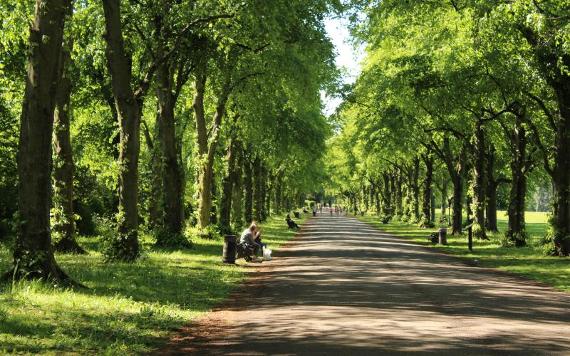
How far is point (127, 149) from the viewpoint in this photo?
63.2 ft

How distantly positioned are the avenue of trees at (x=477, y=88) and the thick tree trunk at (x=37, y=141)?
38.5ft

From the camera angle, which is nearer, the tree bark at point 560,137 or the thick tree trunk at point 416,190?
the tree bark at point 560,137

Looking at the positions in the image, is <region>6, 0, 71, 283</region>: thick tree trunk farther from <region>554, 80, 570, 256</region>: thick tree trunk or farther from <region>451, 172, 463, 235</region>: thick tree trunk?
<region>451, 172, 463, 235</region>: thick tree trunk

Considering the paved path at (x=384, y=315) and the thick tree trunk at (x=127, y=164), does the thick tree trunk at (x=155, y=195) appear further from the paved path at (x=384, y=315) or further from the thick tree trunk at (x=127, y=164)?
the paved path at (x=384, y=315)

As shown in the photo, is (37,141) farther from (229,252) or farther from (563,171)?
(563,171)

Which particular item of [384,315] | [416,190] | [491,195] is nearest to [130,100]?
[384,315]

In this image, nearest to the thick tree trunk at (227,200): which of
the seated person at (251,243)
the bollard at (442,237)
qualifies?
the seated person at (251,243)

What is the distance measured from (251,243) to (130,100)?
752 centimetres

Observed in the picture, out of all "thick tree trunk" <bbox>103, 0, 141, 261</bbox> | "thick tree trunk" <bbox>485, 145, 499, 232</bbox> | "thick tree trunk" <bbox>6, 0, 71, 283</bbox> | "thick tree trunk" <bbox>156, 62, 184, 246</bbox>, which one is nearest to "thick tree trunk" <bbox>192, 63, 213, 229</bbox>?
"thick tree trunk" <bbox>156, 62, 184, 246</bbox>

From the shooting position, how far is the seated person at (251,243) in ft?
77.4

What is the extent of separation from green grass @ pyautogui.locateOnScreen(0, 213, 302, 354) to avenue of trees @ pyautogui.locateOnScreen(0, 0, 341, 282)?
1.29 meters

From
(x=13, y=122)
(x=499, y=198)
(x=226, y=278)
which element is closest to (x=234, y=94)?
(x=13, y=122)

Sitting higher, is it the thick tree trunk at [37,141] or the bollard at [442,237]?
the thick tree trunk at [37,141]

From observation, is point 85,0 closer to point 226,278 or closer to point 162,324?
point 226,278
